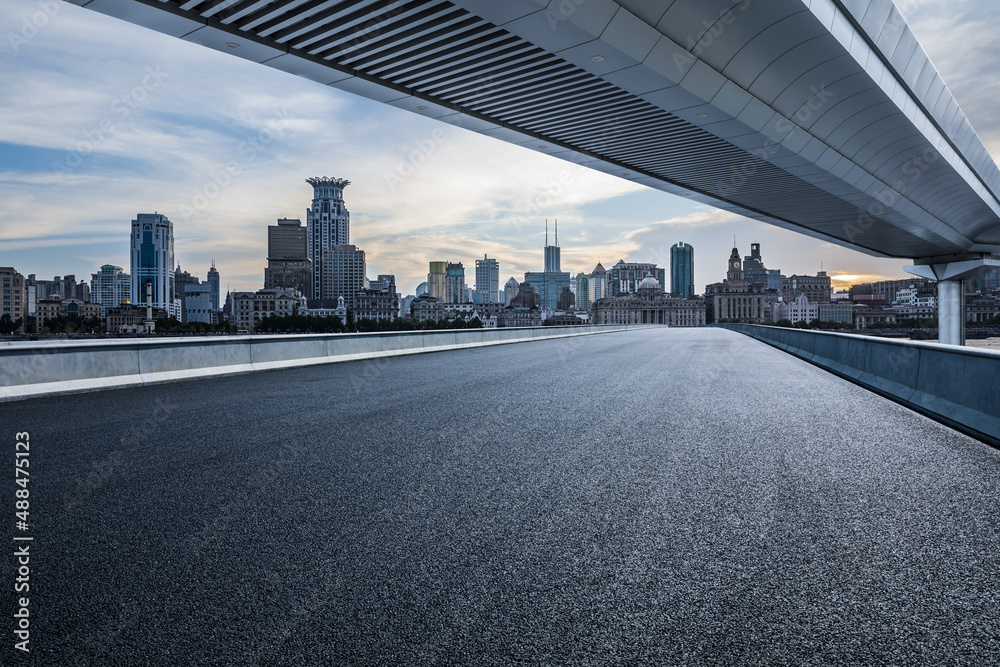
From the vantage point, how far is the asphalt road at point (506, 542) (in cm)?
255

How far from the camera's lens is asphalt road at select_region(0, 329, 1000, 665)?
100 inches

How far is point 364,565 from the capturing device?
10.8ft

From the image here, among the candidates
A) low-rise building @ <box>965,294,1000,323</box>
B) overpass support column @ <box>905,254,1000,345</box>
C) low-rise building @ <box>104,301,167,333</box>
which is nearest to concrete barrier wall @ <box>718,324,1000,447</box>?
overpass support column @ <box>905,254,1000,345</box>

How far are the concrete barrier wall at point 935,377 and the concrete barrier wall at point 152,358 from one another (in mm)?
13046

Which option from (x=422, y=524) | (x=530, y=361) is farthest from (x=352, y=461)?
(x=530, y=361)

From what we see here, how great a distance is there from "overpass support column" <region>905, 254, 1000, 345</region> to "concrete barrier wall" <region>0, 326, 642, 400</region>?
184ft

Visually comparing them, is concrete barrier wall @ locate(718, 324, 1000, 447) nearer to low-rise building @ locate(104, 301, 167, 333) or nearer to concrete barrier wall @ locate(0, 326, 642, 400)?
concrete barrier wall @ locate(0, 326, 642, 400)

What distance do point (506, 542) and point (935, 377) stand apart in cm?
812

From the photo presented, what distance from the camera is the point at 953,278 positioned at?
56500 millimetres

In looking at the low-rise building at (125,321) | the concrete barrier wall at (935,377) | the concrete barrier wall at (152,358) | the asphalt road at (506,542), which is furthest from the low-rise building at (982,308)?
the low-rise building at (125,321)

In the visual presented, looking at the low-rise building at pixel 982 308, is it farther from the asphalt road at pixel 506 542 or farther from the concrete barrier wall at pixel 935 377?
the asphalt road at pixel 506 542

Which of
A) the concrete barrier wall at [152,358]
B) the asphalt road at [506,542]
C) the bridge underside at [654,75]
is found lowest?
the asphalt road at [506,542]

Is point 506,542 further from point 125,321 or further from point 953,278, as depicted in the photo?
point 125,321

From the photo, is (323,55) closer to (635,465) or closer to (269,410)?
(269,410)
